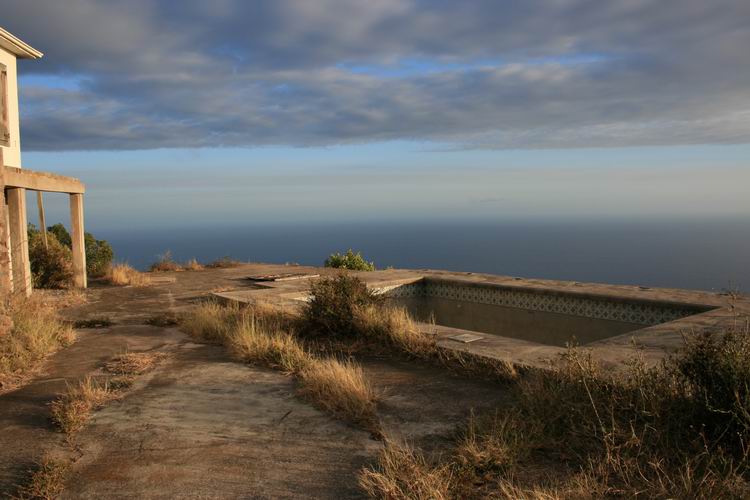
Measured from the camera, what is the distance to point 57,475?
3.35 m

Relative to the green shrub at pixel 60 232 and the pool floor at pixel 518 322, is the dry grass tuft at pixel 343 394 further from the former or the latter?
the green shrub at pixel 60 232

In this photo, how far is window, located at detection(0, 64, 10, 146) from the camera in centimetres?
1042

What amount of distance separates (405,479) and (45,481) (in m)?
2.04

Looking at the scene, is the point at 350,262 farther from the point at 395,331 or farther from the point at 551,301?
the point at 395,331

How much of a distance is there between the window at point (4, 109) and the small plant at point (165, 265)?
7383 millimetres

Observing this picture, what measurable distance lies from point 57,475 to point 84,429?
35.6 inches

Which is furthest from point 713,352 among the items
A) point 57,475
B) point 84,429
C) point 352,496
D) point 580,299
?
point 580,299

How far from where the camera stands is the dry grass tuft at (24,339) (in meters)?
5.79

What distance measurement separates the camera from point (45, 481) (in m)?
3.24

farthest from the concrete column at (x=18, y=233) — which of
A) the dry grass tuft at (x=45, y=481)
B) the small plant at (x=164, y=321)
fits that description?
the dry grass tuft at (x=45, y=481)

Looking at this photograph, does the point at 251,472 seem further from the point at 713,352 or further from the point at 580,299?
the point at 580,299

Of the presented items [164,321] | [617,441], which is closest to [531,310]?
[164,321]

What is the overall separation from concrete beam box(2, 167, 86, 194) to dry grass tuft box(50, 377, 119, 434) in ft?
21.4

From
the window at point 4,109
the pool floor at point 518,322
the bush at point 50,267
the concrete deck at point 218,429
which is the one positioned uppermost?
the window at point 4,109
